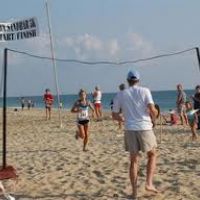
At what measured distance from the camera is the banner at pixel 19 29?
31.2 feet

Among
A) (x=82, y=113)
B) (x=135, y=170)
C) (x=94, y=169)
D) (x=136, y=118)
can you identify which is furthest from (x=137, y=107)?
(x=82, y=113)

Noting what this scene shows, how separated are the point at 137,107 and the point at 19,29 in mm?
3101

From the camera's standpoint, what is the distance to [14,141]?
15.4m

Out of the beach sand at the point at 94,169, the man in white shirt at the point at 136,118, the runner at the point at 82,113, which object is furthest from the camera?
the runner at the point at 82,113

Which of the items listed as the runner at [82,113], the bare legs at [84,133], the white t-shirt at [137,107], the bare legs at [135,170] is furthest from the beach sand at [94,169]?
the white t-shirt at [137,107]

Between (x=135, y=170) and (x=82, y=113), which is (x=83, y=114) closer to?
(x=82, y=113)

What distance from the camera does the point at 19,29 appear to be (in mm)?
9664

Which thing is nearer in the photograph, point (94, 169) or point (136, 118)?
point (136, 118)

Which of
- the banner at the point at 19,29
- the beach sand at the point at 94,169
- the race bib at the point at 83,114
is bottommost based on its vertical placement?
the beach sand at the point at 94,169

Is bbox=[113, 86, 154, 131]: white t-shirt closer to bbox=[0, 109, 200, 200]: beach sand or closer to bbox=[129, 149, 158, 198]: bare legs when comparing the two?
bbox=[129, 149, 158, 198]: bare legs

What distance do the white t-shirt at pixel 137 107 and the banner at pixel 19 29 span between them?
2771 mm

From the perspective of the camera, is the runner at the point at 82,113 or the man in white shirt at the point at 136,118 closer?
the man in white shirt at the point at 136,118

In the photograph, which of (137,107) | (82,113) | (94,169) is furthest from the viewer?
(82,113)

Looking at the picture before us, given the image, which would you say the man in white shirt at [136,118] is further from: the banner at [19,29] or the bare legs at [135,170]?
the banner at [19,29]
